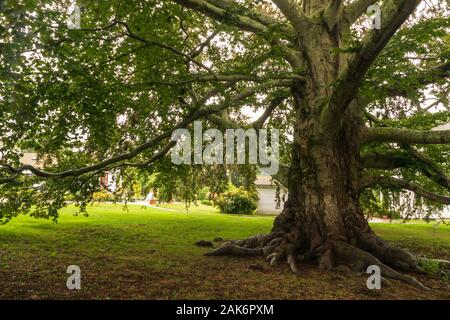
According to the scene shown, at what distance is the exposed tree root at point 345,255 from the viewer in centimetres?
872

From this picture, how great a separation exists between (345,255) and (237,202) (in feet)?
77.5

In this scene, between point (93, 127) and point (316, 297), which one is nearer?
point (316, 297)

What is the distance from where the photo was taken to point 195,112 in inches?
359

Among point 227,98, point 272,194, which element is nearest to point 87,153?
point 227,98

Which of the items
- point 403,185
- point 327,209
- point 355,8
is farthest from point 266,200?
point 355,8

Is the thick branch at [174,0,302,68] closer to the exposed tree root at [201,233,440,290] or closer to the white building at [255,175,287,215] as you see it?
the exposed tree root at [201,233,440,290]

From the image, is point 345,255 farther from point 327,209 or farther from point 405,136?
point 405,136

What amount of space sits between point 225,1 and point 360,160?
545 cm

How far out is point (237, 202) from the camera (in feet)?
107

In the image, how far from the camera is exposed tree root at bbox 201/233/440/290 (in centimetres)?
872

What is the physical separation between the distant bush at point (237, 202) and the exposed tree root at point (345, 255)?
21808 mm

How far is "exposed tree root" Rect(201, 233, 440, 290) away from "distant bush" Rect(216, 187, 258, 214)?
21.8m

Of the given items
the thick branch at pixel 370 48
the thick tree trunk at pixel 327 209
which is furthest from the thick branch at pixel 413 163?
the thick branch at pixel 370 48
